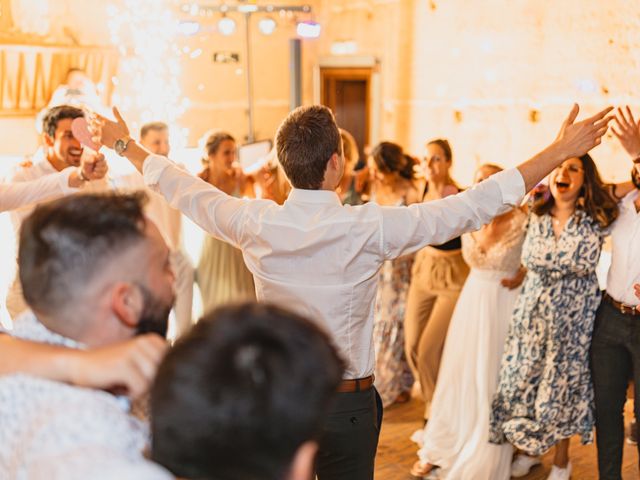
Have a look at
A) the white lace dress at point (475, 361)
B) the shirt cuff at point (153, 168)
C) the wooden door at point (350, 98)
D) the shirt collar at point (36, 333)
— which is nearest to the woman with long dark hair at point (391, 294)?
the white lace dress at point (475, 361)

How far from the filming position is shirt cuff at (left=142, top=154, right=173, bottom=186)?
6.55 feet

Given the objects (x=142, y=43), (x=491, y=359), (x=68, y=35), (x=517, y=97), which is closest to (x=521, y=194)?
(x=491, y=359)

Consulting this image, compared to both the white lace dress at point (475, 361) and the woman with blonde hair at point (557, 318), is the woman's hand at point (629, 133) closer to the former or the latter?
the woman with blonde hair at point (557, 318)

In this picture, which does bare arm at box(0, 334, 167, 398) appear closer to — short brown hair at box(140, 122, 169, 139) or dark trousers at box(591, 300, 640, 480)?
dark trousers at box(591, 300, 640, 480)

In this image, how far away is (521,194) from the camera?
178 centimetres

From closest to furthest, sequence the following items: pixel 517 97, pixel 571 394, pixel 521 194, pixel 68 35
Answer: pixel 521 194 → pixel 571 394 → pixel 517 97 → pixel 68 35

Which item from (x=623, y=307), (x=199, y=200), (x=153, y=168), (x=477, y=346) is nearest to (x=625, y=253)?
(x=623, y=307)

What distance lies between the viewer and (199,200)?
1.96 meters

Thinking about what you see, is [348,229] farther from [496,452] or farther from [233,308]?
[496,452]

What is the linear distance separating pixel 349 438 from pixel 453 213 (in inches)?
27.4

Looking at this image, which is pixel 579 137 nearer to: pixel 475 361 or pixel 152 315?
pixel 152 315

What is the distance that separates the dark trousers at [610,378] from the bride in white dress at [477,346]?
421 mm

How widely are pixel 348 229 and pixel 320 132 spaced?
289mm

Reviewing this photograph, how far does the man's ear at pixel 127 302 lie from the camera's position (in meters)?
0.92
